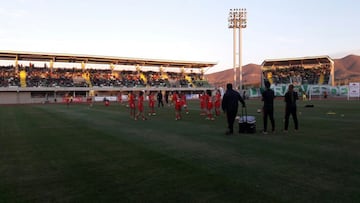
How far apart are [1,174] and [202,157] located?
431cm

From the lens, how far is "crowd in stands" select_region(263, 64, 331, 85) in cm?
7089

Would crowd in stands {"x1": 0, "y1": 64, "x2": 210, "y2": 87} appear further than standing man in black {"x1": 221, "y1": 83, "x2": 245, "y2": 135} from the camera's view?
Yes

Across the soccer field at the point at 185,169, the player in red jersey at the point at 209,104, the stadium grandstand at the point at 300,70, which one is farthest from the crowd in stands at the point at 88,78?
the soccer field at the point at 185,169

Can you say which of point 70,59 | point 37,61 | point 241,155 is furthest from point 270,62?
point 241,155

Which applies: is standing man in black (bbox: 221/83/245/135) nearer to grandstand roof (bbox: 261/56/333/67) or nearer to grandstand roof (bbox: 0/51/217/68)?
grandstand roof (bbox: 0/51/217/68)

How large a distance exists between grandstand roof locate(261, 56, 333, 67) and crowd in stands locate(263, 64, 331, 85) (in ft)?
3.80

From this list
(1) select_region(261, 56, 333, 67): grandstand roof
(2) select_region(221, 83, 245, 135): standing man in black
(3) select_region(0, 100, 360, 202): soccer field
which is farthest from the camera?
(1) select_region(261, 56, 333, 67): grandstand roof

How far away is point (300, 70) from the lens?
3022 inches

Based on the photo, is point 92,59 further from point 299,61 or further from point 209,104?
point 209,104

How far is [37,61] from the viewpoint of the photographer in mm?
65500

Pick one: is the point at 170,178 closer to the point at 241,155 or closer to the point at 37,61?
the point at 241,155

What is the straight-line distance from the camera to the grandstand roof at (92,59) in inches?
2419

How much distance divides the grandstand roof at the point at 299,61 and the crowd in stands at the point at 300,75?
3.80 feet

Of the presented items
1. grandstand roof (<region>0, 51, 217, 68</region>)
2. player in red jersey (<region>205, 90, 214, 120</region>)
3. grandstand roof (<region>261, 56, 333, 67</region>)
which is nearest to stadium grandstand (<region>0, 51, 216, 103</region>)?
grandstand roof (<region>0, 51, 217, 68</region>)
